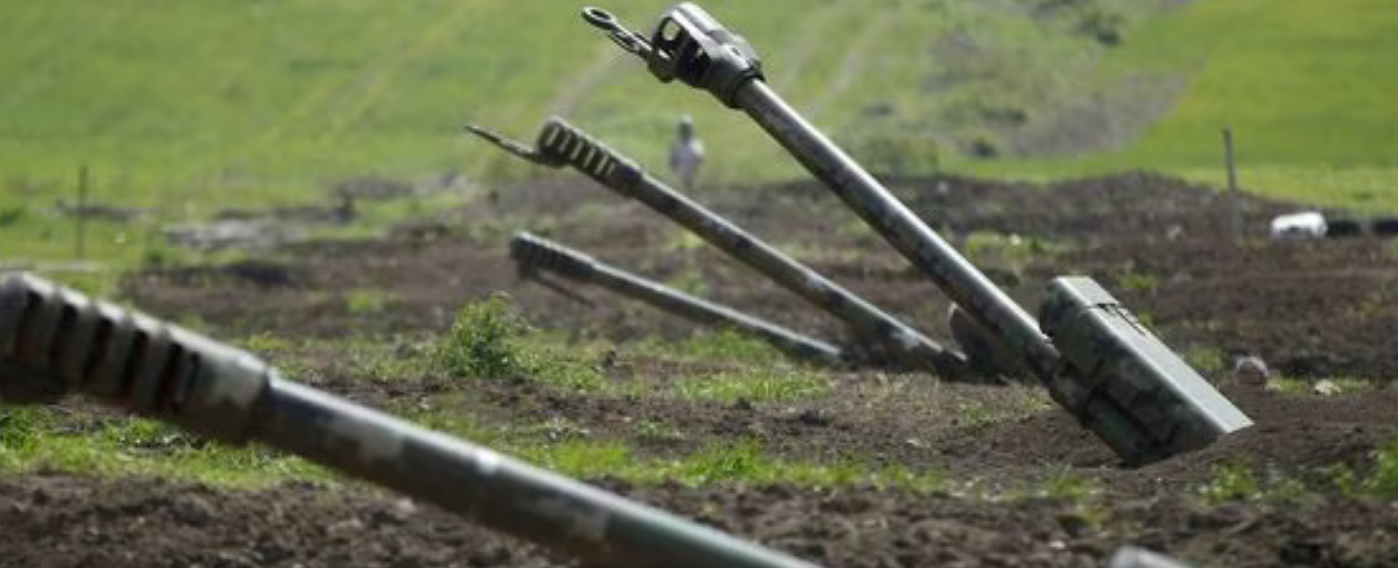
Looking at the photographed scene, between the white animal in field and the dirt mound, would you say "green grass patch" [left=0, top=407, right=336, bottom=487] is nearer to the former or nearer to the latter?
the dirt mound

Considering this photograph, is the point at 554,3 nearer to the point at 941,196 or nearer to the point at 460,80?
the point at 460,80

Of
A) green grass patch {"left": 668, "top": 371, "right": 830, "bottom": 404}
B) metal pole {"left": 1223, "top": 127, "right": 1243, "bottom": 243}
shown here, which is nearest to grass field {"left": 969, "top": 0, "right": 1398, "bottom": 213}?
metal pole {"left": 1223, "top": 127, "right": 1243, "bottom": 243}

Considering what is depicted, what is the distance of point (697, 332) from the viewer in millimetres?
27438

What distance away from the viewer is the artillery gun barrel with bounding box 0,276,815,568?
720 cm

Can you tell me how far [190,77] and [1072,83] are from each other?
27.2 metres

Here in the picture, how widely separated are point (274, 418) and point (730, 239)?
12.5 metres

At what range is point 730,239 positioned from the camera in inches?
776

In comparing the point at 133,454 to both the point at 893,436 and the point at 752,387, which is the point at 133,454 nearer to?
the point at 893,436

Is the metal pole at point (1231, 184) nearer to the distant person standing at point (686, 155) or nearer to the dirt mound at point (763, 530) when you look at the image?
the distant person standing at point (686, 155)

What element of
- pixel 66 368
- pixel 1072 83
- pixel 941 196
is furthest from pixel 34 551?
pixel 1072 83

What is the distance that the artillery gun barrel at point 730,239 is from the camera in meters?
18.7

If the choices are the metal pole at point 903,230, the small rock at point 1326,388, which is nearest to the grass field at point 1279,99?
the small rock at point 1326,388

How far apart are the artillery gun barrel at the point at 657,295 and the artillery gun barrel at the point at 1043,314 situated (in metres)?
7.37

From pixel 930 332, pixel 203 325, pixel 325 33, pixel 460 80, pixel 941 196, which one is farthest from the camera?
pixel 325 33
